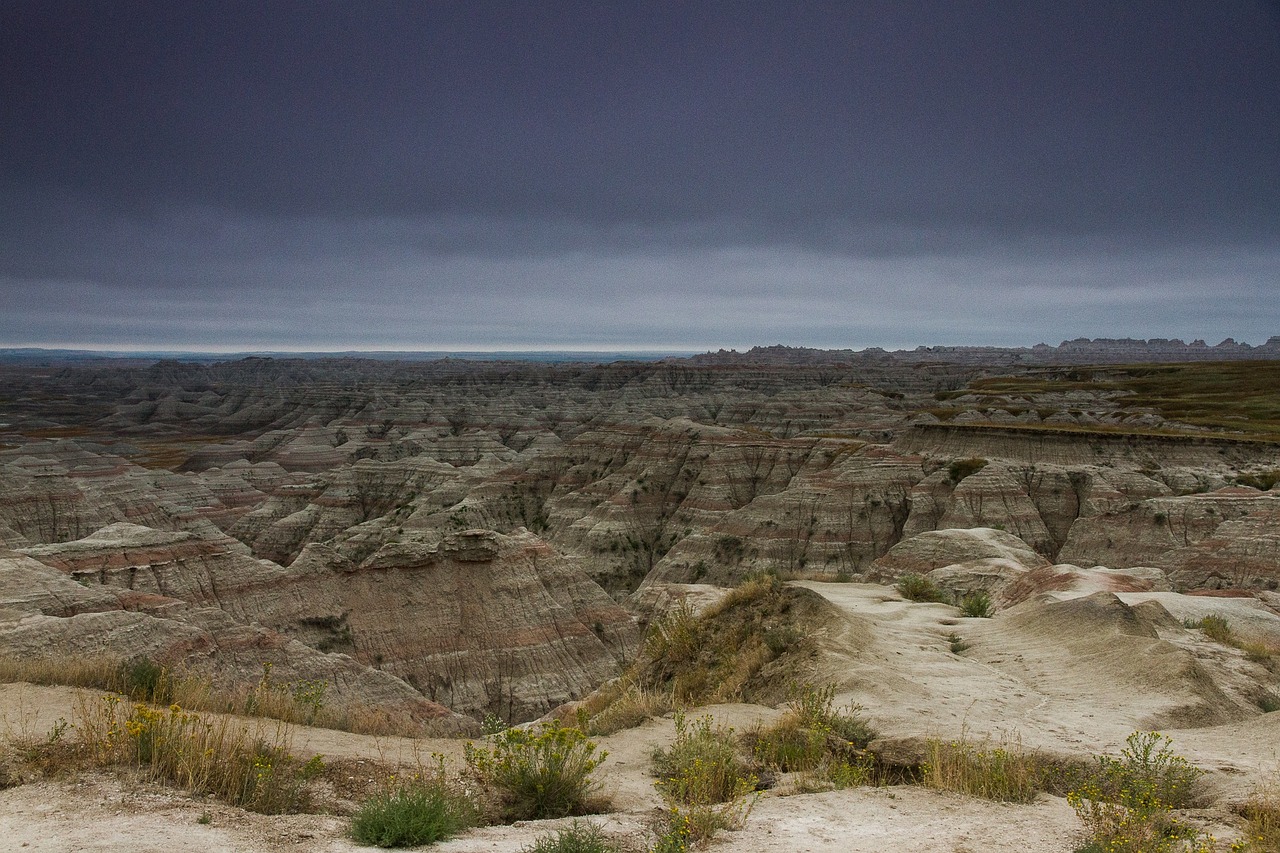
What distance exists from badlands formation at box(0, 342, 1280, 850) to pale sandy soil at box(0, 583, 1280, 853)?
4 centimetres

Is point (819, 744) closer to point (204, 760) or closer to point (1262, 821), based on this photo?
point (1262, 821)

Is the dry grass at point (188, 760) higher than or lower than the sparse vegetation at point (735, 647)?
higher

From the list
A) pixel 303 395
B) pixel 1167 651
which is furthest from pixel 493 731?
pixel 303 395

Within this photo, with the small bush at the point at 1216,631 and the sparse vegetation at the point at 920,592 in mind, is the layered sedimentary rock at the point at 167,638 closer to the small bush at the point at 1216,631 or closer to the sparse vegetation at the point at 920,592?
the sparse vegetation at the point at 920,592

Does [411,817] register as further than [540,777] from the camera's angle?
No

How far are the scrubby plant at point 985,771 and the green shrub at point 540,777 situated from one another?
3.15 m

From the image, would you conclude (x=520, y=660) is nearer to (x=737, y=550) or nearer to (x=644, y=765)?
(x=737, y=550)

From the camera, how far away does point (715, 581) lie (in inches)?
1918

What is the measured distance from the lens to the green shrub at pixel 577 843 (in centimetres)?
488

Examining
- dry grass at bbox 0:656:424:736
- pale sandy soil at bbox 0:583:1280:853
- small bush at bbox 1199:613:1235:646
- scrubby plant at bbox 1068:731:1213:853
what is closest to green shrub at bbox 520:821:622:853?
pale sandy soil at bbox 0:583:1280:853

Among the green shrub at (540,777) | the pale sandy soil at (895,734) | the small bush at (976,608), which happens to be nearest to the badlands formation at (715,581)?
the pale sandy soil at (895,734)

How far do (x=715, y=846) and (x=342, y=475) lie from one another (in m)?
70.5

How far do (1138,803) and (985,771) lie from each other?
1.19m

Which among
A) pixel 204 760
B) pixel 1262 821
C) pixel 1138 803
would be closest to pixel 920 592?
pixel 1138 803
